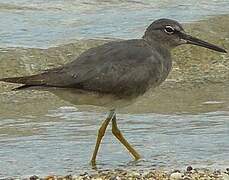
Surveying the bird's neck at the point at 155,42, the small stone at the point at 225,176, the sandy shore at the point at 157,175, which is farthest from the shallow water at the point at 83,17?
the small stone at the point at 225,176

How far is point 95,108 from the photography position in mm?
9516

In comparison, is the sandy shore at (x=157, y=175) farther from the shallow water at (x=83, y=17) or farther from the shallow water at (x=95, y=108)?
the shallow water at (x=83, y=17)

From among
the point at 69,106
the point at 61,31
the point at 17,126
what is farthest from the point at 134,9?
the point at 17,126

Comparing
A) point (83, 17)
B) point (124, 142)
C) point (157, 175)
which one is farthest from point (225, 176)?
point (83, 17)

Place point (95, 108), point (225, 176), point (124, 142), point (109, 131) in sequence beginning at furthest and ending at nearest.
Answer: point (95, 108)
point (109, 131)
point (124, 142)
point (225, 176)

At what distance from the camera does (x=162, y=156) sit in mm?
7359

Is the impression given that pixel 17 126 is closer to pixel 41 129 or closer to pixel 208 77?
pixel 41 129

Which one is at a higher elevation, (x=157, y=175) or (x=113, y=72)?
(x=113, y=72)

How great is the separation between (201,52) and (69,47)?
69.3 inches

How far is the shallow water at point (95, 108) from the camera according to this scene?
7262mm

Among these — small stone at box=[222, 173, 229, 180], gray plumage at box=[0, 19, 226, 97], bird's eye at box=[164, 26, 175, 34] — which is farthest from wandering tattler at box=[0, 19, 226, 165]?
small stone at box=[222, 173, 229, 180]

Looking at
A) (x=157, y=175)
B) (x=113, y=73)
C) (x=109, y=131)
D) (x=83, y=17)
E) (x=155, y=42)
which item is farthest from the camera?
(x=83, y=17)

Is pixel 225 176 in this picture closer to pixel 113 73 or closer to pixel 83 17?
pixel 113 73

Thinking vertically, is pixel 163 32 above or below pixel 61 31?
above
